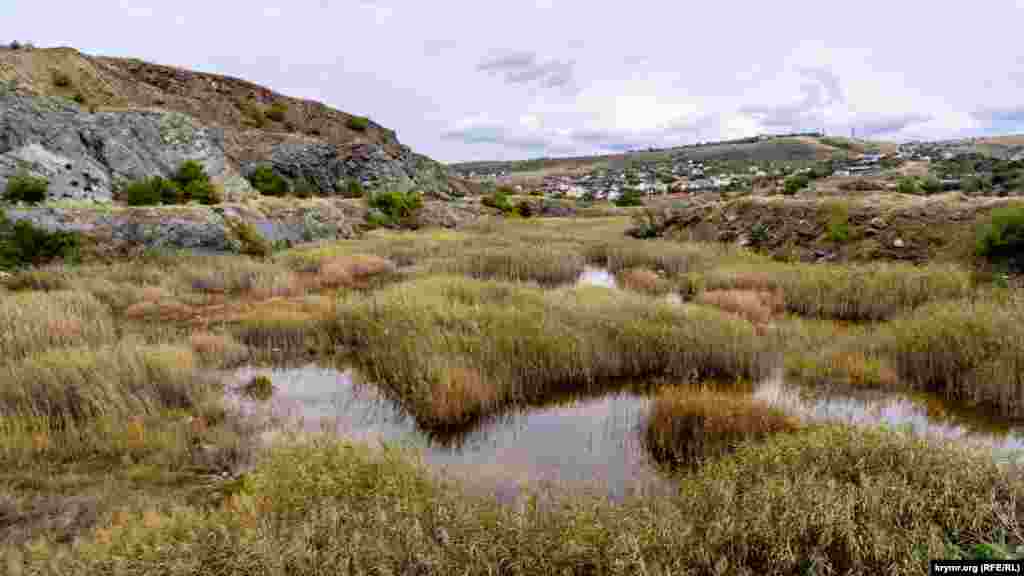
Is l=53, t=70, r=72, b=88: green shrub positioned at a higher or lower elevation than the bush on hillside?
higher

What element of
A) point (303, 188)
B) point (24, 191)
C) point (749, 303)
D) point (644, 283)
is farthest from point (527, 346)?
point (303, 188)

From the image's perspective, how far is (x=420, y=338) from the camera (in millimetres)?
8984

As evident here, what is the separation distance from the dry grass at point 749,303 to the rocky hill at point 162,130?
24.7 meters

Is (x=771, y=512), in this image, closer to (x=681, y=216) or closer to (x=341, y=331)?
(x=341, y=331)

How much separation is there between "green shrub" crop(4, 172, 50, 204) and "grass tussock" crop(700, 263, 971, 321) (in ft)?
71.1

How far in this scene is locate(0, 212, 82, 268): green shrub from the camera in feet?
50.2

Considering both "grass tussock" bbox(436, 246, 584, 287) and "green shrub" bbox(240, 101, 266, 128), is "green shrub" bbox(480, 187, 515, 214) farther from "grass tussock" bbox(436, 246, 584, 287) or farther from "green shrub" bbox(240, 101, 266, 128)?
"grass tussock" bbox(436, 246, 584, 287)

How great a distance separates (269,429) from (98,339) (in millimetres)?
4659

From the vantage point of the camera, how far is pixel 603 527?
362cm

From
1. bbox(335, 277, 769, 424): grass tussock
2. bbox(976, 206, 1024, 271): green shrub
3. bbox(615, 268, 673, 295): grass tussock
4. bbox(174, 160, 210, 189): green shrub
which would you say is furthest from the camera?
bbox(174, 160, 210, 189): green shrub

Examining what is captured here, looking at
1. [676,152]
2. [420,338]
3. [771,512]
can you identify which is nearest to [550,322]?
[420,338]

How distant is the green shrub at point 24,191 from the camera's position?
59.0 feet

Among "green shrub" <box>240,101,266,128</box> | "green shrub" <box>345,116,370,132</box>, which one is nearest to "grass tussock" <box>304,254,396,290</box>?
"green shrub" <box>240,101,266,128</box>

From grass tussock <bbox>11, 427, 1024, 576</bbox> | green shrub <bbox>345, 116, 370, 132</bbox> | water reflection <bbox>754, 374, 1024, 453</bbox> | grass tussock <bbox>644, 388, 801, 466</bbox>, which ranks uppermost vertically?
green shrub <bbox>345, 116, 370, 132</bbox>
